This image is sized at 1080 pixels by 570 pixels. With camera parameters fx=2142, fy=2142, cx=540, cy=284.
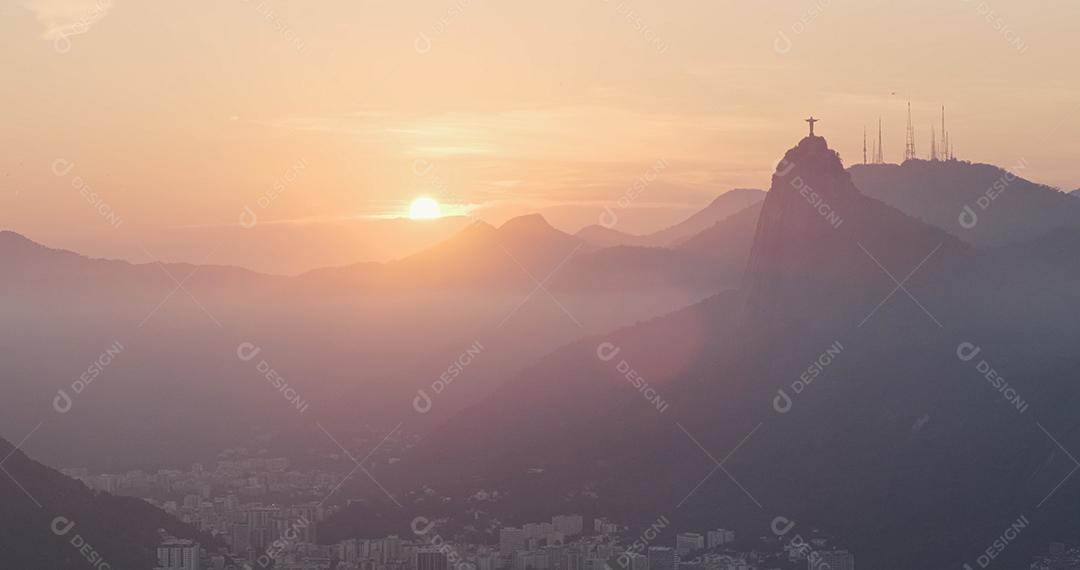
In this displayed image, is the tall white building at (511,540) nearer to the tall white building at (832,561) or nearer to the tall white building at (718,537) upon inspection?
the tall white building at (718,537)

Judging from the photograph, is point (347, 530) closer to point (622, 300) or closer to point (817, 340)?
point (817, 340)

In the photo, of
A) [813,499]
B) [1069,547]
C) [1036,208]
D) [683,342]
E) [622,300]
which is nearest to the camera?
[1069,547]

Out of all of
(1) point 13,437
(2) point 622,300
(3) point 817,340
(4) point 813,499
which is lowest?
(4) point 813,499

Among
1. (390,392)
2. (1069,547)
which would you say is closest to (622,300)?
(390,392)

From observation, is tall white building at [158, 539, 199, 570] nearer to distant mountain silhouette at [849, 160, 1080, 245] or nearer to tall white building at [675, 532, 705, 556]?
tall white building at [675, 532, 705, 556]

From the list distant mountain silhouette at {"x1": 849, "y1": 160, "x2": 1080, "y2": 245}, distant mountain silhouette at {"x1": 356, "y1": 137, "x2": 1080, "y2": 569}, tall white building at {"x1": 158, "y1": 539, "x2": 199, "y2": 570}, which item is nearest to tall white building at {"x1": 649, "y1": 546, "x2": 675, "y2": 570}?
distant mountain silhouette at {"x1": 356, "y1": 137, "x2": 1080, "y2": 569}

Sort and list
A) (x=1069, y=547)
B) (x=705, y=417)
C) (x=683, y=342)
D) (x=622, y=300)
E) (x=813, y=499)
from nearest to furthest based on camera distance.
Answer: (x=1069, y=547)
(x=813, y=499)
(x=705, y=417)
(x=683, y=342)
(x=622, y=300)
